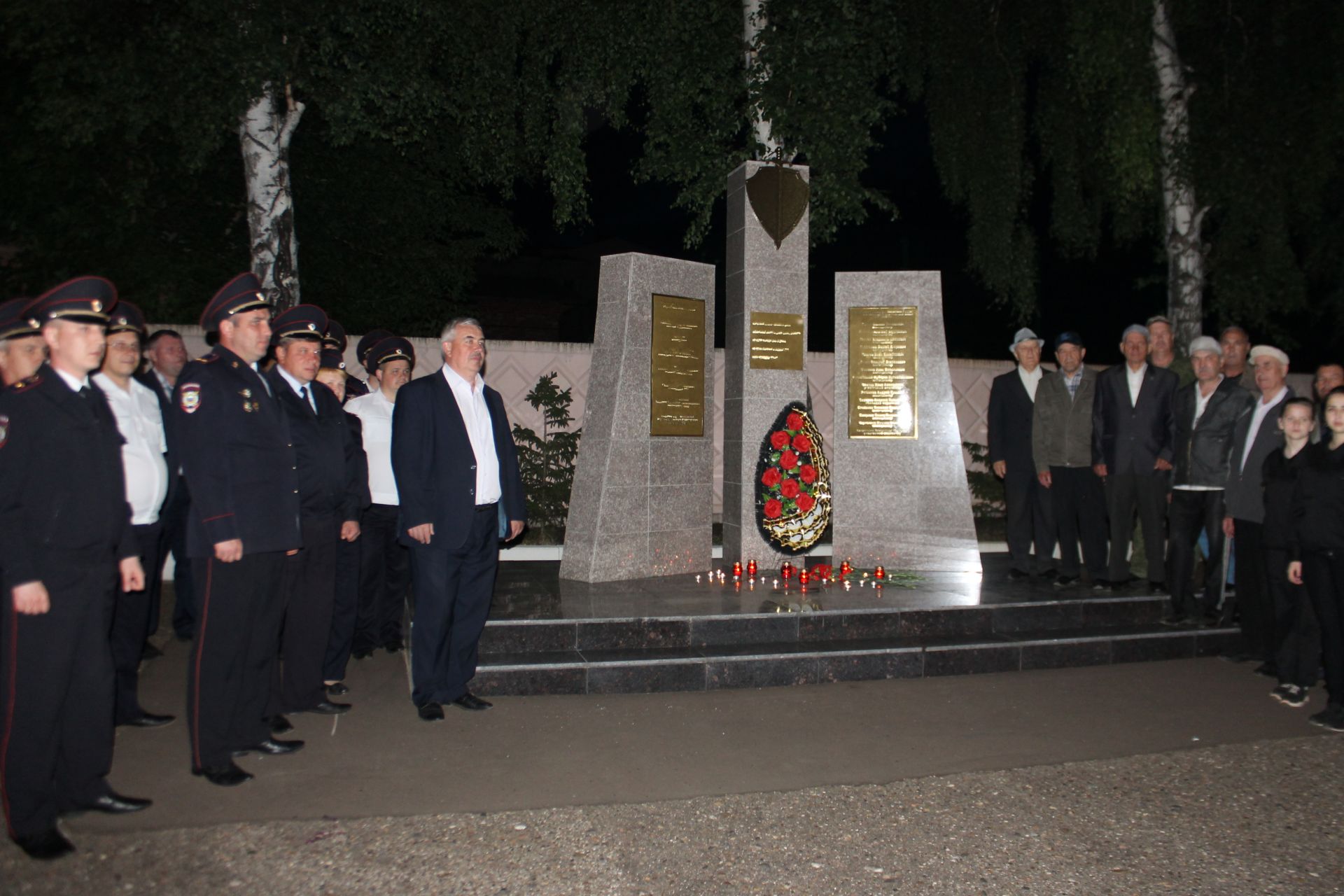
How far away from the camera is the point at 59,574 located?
11.2 ft

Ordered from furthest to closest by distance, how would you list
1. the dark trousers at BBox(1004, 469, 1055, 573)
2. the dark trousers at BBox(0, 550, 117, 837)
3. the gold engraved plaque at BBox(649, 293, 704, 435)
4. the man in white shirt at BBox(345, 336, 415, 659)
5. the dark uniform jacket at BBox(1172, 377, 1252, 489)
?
the dark trousers at BBox(1004, 469, 1055, 573) < the gold engraved plaque at BBox(649, 293, 704, 435) < the dark uniform jacket at BBox(1172, 377, 1252, 489) < the man in white shirt at BBox(345, 336, 415, 659) < the dark trousers at BBox(0, 550, 117, 837)

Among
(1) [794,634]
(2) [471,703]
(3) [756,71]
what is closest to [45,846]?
(2) [471,703]

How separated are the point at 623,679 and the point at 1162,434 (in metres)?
4.29

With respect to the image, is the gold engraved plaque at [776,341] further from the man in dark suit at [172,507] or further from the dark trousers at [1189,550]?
the man in dark suit at [172,507]

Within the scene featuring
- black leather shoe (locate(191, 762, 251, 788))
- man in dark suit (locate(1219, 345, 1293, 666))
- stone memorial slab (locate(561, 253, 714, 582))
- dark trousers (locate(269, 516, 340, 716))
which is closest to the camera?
black leather shoe (locate(191, 762, 251, 788))

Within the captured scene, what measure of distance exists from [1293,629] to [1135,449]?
168 centimetres

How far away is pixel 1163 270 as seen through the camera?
19.2m

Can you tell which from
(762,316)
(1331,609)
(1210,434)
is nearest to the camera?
(1331,609)

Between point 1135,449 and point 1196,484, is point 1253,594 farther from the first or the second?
point 1135,449

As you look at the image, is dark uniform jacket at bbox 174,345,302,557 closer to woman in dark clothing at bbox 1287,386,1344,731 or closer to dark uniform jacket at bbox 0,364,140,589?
dark uniform jacket at bbox 0,364,140,589

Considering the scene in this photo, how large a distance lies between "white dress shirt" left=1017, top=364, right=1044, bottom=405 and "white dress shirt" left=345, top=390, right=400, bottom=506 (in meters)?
4.76

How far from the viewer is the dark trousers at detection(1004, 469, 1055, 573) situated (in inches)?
288

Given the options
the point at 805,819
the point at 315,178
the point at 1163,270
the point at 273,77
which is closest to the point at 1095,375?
the point at 805,819

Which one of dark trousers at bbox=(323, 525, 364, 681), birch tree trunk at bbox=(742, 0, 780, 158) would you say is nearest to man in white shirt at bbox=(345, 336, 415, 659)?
dark trousers at bbox=(323, 525, 364, 681)
